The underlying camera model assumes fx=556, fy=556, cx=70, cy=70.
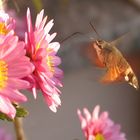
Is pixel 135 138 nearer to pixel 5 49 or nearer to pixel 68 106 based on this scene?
pixel 68 106

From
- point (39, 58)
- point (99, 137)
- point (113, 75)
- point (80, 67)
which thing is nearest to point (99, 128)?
point (99, 137)

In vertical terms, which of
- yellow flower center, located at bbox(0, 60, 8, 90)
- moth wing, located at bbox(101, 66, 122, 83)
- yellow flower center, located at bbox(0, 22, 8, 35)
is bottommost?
moth wing, located at bbox(101, 66, 122, 83)

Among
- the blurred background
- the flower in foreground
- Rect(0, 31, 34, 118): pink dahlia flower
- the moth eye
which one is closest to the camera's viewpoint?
Rect(0, 31, 34, 118): pink dahlia flower

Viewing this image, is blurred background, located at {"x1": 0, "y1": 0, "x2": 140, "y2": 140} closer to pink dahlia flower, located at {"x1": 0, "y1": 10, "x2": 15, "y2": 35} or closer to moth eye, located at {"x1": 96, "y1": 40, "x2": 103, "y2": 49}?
moth eye, located at {"x1": 96, "y1": 40, "x2": 103, "y2": 49}

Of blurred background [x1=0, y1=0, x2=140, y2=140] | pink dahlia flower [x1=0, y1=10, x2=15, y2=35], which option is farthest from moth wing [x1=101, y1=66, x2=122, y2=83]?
blurred background [x1=0, y1=0, x2=140, y2=140]

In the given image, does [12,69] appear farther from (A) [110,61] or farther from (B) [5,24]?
(A) [110,61]

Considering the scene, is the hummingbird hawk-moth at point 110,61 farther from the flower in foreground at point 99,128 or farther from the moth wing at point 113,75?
the flower in foreground at point 99,128

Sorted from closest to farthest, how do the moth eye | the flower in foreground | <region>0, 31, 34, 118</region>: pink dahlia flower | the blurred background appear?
<region>0, 31, 34, 118</region>: pink dahlia flower
the moth eye
the flower in foreground
the blurred background

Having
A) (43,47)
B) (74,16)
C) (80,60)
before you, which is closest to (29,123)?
(80,60)
